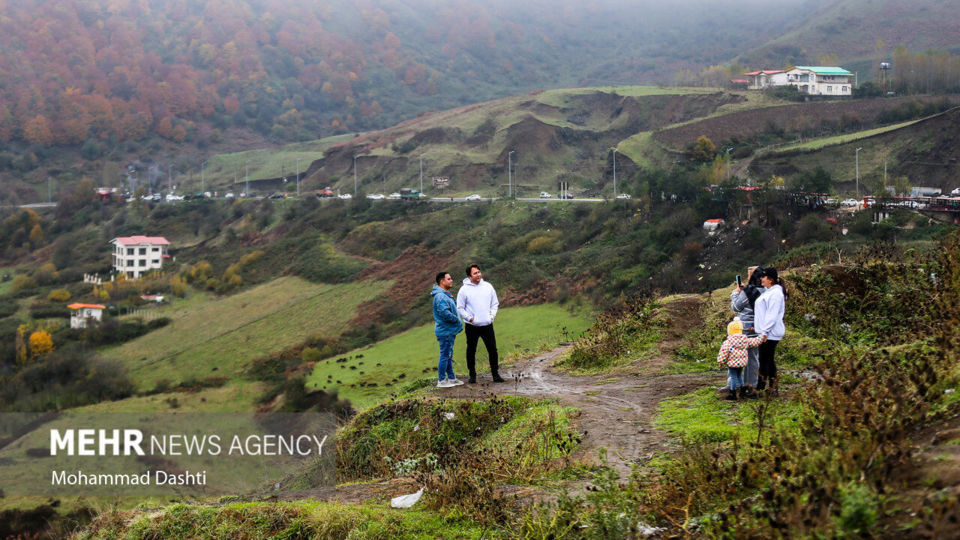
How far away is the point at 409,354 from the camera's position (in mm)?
27312

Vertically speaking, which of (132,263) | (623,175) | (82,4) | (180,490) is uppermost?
(82,4)

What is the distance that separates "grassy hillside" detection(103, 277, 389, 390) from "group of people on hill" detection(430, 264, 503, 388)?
25.3 metres

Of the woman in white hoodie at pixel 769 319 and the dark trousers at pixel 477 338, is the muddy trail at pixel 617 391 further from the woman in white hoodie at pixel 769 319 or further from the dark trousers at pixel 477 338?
the woman in white hoodie at pixel 769 319

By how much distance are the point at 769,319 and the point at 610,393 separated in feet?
7.55

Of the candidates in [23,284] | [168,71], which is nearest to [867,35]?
[23,284]

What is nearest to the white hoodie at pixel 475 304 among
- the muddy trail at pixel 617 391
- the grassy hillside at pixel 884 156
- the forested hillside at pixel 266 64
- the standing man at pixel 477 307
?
the standing man at pixel 477 307

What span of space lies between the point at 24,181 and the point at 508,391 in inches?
4142

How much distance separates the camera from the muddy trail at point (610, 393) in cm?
612

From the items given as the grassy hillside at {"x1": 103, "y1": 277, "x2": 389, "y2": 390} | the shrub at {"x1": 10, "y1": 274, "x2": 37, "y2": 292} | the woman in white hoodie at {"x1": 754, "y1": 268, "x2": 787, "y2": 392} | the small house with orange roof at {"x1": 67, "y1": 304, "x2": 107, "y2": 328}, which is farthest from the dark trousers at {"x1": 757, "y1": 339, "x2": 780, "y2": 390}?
the shrub at {"x1": 10, "y1": 274, "x2": 37, "y2": 292}

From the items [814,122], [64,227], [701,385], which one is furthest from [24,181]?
[701,385]

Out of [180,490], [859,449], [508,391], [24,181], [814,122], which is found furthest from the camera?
[24,181]

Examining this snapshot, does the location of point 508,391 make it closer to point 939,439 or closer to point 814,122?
point 939,439

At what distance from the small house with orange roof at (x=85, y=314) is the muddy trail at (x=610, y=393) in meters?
40.1

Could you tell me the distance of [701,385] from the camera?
839 cm
